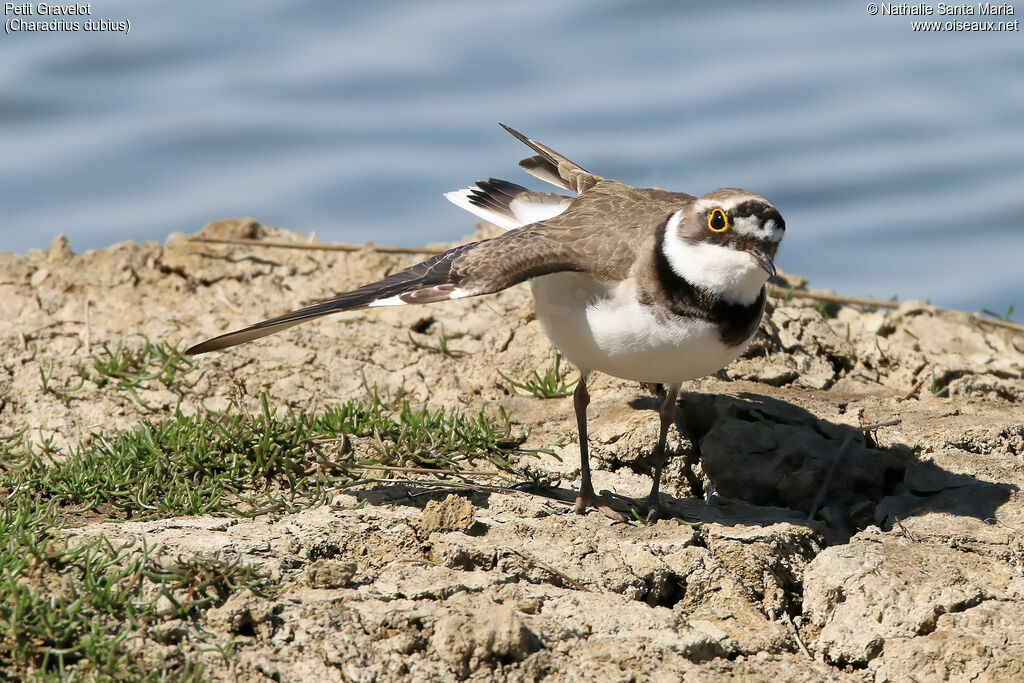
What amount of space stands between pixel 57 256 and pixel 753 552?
5043 millimetres

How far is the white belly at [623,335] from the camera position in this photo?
15.4 ft

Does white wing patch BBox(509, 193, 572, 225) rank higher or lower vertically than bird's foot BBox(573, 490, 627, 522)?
higher

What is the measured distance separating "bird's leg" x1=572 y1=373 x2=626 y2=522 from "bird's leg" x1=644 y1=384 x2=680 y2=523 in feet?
0.67

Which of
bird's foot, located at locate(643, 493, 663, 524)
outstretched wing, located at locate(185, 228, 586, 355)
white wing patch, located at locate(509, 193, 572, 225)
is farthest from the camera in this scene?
white wing patch, located at locate(509, 193, 572, 225)

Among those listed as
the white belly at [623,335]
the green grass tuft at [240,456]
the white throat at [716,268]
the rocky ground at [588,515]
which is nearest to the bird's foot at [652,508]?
the rocky ground at [588,515]

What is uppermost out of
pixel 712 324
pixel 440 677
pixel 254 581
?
pixel 712 324

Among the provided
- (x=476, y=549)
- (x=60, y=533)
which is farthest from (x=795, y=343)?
(x=60, y=533)

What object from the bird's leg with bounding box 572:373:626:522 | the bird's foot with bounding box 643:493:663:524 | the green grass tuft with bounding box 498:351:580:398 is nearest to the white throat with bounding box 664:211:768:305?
the bird's leg with bounding box 572:373:626:522

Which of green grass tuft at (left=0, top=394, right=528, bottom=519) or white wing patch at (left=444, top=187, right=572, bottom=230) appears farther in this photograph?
white wing patch at (left=444, top=187, right=572, bottom=230)

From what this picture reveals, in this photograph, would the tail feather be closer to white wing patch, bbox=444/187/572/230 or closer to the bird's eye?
the bird's eye

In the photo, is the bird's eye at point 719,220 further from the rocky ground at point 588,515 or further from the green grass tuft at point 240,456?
the green grass tuft at point 240,456

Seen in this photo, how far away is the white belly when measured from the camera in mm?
4695

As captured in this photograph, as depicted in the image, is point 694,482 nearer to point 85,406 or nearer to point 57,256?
point 85,406

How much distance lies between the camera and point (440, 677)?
3.77 metres
